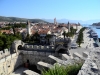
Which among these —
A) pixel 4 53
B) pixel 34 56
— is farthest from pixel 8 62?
pixel 34 56

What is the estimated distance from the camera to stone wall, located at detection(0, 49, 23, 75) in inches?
537

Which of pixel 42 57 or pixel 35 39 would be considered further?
pixel 35 39

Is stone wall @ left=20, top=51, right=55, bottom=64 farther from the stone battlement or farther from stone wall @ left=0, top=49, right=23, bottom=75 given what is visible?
the stone battlement

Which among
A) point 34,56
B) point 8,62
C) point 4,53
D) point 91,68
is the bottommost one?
point 8,62

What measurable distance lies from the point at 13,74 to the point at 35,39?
2503 centimetres

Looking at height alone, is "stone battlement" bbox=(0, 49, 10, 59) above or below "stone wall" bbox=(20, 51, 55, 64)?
above

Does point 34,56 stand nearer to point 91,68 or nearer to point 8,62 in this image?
point 8,62

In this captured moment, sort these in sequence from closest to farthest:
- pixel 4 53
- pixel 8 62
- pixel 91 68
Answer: pixel 91 68 < pixel 8 62 < pixel 4 53

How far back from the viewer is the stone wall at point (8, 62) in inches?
537

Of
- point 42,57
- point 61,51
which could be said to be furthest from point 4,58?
point 61,51

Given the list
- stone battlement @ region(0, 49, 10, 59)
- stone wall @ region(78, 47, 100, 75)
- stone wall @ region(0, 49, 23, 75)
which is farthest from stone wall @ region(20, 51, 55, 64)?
stone wall @ region(78, 47, 100, 75)

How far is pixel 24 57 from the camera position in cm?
1639

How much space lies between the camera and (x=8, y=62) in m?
14.4

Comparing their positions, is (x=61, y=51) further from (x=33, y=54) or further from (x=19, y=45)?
(x=19, y=45)
